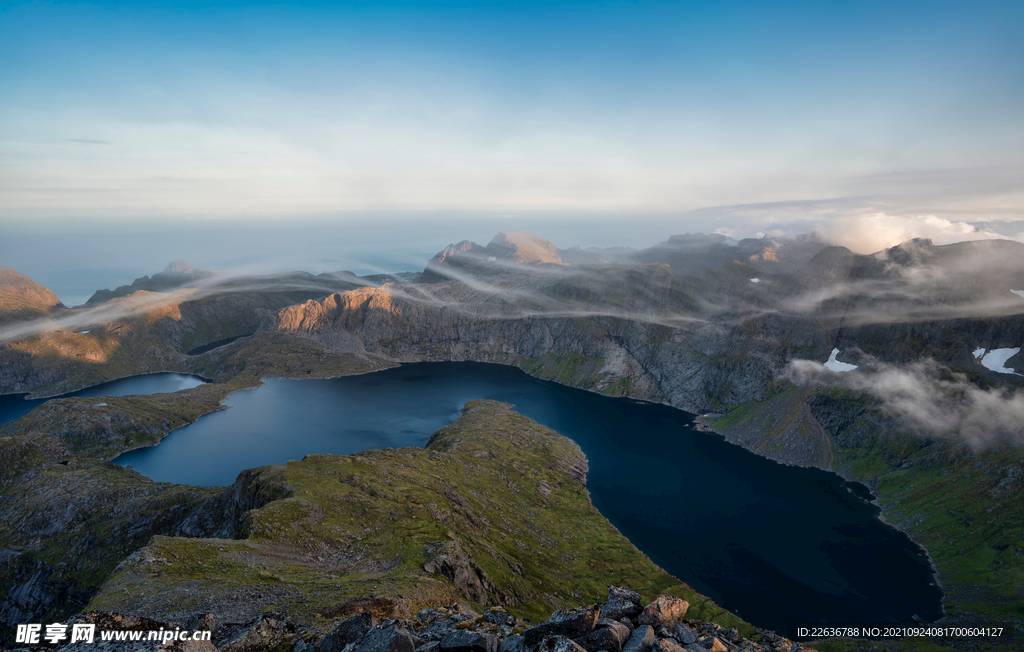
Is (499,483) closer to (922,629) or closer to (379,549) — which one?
(379,549)

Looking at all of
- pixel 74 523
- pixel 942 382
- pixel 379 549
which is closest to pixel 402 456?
pixel 379 549

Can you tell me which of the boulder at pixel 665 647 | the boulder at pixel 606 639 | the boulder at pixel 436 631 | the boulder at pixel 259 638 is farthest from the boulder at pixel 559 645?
the boulder at pixel 259 638

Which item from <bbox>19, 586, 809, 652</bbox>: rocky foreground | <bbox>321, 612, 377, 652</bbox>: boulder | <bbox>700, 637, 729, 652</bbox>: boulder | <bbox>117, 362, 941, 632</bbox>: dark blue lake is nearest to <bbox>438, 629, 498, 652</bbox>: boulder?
<bbox>19, 586, 809, 652</bbox>: rocky foreground

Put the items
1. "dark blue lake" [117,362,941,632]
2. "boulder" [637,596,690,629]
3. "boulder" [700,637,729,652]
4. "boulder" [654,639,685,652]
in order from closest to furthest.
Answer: "boulder" [654,639,685,652]
"boulder" [700,637,729,652]
"boulder" [637,596,690,629]
"dark blue lake" [117,362,941,632]

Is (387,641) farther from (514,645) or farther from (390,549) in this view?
(390,549)

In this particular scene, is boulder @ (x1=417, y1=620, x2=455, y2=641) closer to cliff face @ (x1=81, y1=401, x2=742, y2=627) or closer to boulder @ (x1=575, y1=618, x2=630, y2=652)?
boulder @ (x1=575, y1=618, x2=630, y2=652)

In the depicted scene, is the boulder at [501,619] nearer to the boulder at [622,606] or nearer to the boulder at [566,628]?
the boulder at [622,606]
